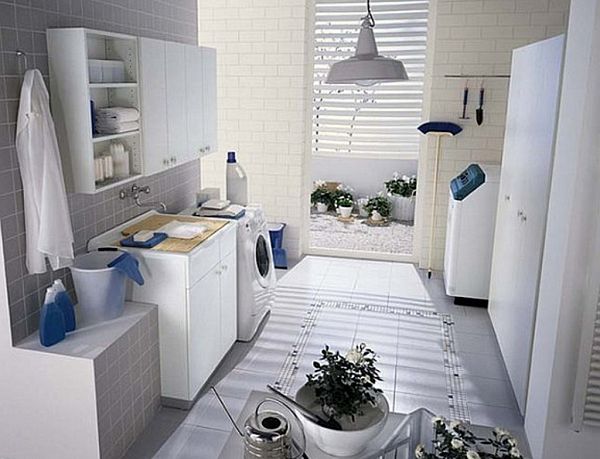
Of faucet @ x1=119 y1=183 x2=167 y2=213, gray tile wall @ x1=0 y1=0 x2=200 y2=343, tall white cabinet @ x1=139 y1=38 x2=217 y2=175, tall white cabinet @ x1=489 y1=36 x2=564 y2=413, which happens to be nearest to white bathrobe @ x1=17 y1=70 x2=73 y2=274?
gray tile wall @ x1=0 y1=0 x2=200 y2=343

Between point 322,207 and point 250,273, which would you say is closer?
point 250,273

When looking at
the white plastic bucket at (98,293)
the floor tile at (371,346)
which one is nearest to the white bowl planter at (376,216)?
the floor tile at (371,346)

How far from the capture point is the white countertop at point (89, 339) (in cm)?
243

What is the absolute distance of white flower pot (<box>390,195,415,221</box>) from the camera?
702 cm

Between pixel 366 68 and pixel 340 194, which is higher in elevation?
pixel 366 68

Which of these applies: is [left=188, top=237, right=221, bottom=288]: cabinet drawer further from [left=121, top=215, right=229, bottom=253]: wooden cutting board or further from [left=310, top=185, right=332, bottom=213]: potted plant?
[left=310, top=185, right=332, bottom=213]: potted plant

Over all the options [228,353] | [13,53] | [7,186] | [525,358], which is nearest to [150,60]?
[13,53]

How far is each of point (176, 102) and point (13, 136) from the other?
119 centimetres

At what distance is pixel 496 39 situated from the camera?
483cm

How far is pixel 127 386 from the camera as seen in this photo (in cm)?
268

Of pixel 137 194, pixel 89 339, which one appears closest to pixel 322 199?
pixel 137 194

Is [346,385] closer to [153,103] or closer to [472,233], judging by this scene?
[153,103]

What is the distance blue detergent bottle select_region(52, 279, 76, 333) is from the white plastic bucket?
8 centimetres

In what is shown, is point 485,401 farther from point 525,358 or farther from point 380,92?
point 380,92
